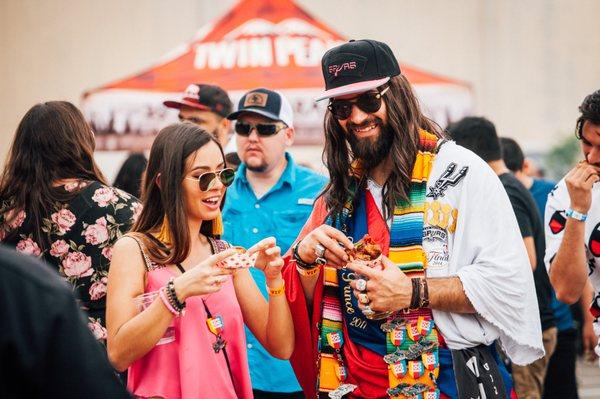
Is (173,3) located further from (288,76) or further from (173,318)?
(173,318)

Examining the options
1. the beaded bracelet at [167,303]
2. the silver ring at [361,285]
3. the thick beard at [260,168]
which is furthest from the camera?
the thick beard at [260,168]

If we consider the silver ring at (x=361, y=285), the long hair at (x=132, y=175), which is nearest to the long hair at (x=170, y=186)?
the silver ring at (x=361, y=285)

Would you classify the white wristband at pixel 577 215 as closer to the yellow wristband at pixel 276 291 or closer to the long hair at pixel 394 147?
the long hair at pixel 394 147

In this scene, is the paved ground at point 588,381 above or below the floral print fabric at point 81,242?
below

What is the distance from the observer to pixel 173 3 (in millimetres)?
22734

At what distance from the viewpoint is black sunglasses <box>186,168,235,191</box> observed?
3.61m

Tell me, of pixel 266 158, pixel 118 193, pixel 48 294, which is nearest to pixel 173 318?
pixel 118 193

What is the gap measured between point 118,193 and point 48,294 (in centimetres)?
289

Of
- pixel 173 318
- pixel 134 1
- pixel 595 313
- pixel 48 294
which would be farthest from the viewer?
pixel 134 1

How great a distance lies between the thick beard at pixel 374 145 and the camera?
3.57 metres

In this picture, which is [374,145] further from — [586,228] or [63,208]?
[63,208]

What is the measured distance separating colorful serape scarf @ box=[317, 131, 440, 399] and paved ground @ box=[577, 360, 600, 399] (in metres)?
7.39

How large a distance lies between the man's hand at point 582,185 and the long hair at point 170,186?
1586mm

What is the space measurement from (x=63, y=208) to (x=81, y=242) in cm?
18
